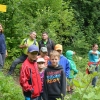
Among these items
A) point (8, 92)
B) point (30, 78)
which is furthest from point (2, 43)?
point (30, 78)

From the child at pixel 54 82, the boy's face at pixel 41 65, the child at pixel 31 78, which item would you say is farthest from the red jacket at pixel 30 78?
the boy's face at pixel 41 65

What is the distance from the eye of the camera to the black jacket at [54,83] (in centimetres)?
456

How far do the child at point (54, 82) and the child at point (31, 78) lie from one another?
0.18 m

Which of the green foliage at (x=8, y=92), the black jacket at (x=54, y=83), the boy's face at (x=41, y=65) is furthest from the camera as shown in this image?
the green foliage at (x=8, y=92)

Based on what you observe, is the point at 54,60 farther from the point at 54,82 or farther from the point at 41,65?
the point at 41,65

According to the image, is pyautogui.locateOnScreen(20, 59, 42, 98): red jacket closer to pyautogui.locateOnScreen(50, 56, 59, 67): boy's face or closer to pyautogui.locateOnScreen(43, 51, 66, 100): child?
pyautogui.locateOnScreen(43, 51, 66, 100): child

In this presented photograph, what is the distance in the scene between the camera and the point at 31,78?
464cm

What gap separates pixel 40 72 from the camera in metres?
5.21

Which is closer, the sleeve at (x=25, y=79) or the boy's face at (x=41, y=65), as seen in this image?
the sleeve at (x=25, y=79)

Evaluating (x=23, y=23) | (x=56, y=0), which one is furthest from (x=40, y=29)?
(x=56, y=0)

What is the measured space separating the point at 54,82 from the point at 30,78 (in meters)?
0.39

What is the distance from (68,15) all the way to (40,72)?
9.73 meters

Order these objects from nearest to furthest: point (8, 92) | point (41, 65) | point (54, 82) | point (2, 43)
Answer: point (54, 82) → point (41, 65) → point (8, 92) → point (2, 43)

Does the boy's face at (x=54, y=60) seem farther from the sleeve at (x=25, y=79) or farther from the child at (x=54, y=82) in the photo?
the sleeve at (x=25, y=79)
